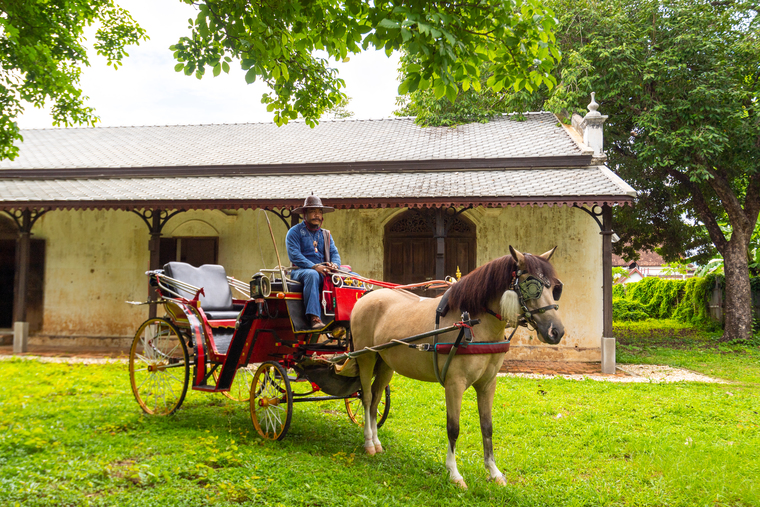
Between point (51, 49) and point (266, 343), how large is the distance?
26.2 feet

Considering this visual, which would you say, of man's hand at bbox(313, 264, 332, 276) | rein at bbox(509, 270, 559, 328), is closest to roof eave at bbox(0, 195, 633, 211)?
man's hand at bbox(313, 264, 332, 276)

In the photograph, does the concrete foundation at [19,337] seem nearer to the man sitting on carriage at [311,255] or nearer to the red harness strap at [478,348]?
the man sitting on carriage at [311,255]

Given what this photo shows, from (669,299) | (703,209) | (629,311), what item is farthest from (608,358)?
(629,311)

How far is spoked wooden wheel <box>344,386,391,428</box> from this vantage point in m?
5.53

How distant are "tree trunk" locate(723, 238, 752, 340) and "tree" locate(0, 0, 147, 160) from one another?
15620 millimetres

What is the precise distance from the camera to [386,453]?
4820mm

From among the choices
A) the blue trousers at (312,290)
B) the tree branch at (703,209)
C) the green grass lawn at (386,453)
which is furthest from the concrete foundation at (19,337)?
the tree branch at (703,209)

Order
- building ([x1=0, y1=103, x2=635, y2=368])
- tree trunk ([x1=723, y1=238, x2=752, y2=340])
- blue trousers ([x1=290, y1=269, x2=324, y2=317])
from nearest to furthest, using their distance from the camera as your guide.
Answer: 1. blue trousers ([x1=290, y1=269, x2=324, y2=317])
2. building ([x1=0, y1=103, x2=635, y2=368])
3. tree trunk ([x1=723, y1=238, x2=752, y2=340])

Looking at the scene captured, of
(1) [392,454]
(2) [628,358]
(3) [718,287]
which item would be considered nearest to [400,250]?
(2) [628,358]

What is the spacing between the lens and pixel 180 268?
6027mm

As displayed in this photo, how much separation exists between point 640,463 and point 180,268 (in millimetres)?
5152

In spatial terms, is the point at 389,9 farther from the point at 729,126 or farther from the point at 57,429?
the point at 729,126

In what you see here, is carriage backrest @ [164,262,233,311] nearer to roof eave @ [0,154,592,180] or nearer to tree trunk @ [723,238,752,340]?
roof eave @ [0,154,592,180]

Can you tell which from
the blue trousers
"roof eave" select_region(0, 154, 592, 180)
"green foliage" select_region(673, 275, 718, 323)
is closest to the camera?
the blue trousers
